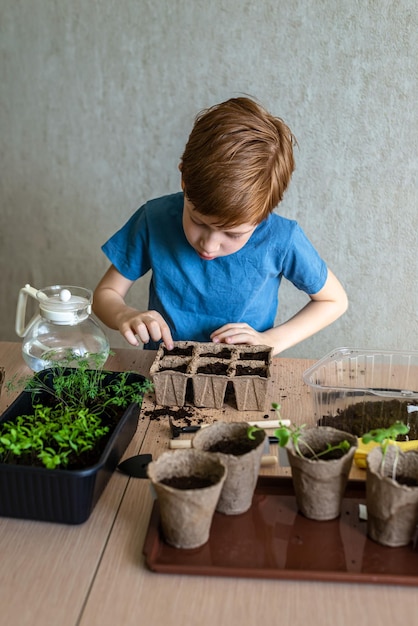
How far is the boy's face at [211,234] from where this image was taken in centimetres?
141

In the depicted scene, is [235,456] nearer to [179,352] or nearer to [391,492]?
[391,492]

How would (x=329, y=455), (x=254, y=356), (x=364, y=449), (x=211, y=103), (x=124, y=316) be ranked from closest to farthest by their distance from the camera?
(x=329, y=455)
(x=364, y=449)
(x=254, y=356)
(x=124, y=316)
(x=211, y=103)

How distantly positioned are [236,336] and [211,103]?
114 cm

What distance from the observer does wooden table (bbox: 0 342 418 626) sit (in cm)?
79

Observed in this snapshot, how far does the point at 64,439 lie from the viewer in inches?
A: 39.6

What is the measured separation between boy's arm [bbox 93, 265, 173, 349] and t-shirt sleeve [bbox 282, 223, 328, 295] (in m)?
0.40

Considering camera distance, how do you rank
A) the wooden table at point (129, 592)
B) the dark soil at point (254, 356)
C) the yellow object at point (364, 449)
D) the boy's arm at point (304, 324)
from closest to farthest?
the wooden table at point (129, 592) → the yellow object at point (364, 449) → the dark soil at point (254, 356) → the boy's arm at point (304, 324)

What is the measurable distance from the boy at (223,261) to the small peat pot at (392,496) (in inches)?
23.0

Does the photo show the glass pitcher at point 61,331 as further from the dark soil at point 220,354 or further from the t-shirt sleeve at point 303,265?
the t-shirt sleeve at point 303,265

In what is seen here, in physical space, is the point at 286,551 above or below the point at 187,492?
below

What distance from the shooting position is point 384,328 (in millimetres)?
2523

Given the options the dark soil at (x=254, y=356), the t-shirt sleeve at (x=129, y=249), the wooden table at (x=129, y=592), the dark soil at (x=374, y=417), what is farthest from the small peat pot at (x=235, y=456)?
the t-shirt sleeve at (x=129, y=249)

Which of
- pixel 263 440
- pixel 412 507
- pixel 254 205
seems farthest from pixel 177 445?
pixel 254 205

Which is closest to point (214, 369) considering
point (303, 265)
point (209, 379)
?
point (209, 379)
